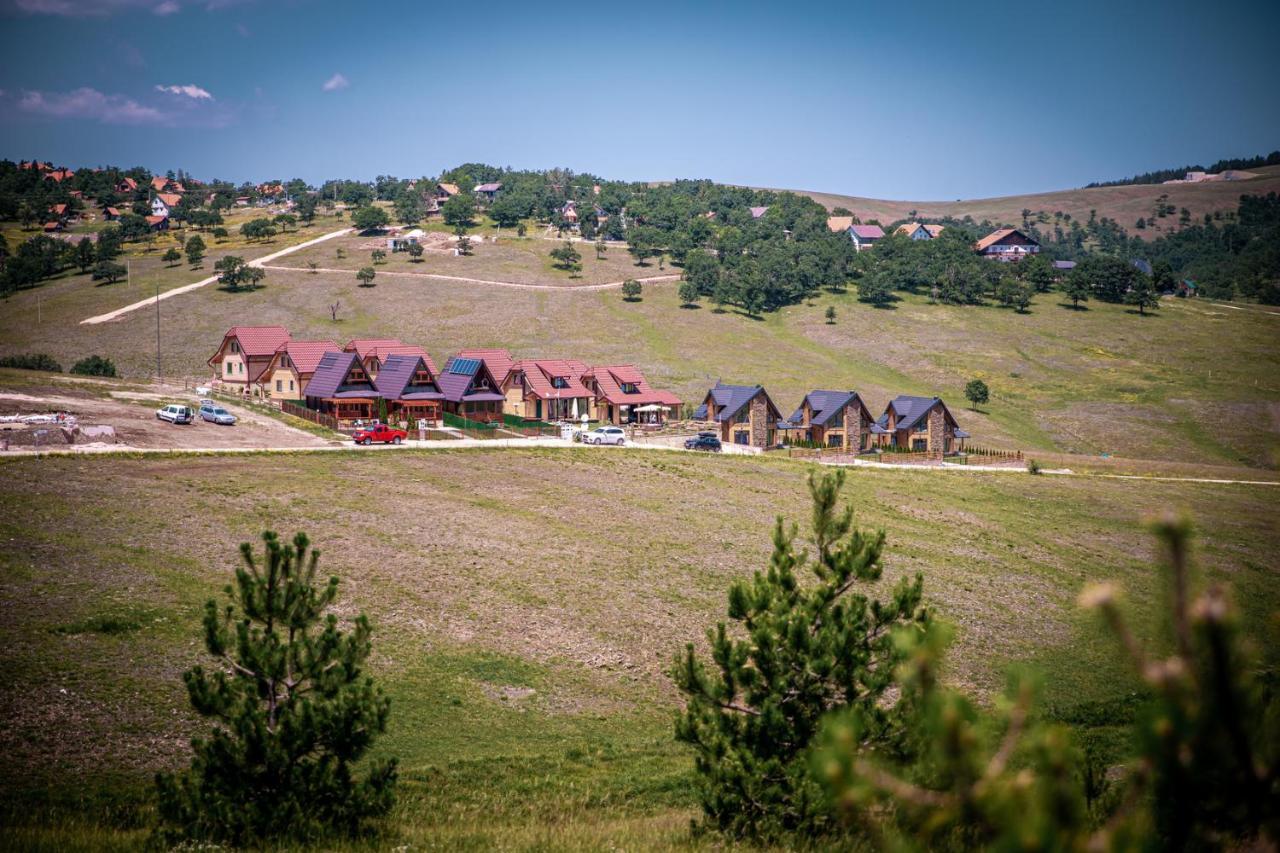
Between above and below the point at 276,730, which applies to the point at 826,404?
above

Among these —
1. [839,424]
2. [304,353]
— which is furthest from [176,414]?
[839,424]

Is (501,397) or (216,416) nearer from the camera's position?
(216,416)

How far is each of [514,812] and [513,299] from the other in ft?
444

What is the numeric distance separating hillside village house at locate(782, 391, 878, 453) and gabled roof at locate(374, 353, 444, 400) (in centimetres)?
3914

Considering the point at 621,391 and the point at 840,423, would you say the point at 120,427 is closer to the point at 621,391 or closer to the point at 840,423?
the point at 621,391

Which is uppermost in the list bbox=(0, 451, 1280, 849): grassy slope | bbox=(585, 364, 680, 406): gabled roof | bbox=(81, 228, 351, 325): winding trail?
bbox=(81, 228, 351, 325): winding trail

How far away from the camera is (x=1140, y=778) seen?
4.10 metres

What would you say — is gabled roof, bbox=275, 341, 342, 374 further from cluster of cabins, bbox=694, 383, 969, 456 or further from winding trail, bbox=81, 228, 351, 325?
winding trail, bbox=81, 228, 351, 325

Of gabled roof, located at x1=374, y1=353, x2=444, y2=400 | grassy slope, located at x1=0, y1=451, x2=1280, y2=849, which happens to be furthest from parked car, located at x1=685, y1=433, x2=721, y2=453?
gabled roof, located at x1=374, y1=353, x2=444, y2=400

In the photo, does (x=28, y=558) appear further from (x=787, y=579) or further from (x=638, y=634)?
(x=787, y=579)

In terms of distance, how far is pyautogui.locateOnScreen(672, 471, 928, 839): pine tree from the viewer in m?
17.3

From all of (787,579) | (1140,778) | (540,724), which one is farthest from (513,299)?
(1140,778)

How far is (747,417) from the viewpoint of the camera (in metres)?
91.5

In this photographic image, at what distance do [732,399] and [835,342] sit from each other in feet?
201
